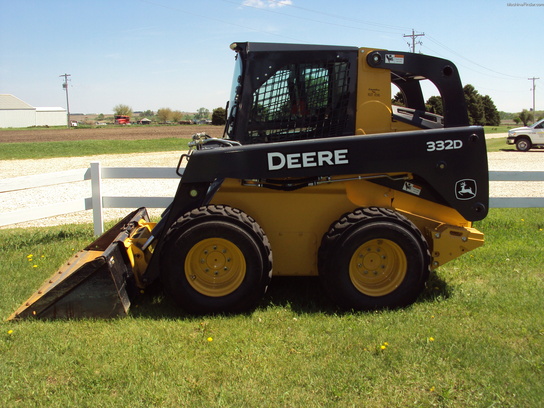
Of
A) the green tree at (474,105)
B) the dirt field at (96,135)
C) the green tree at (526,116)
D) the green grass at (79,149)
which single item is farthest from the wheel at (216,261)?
the green tree at (526,116)

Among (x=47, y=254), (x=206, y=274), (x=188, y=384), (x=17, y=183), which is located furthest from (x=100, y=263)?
(x=17, y=183)

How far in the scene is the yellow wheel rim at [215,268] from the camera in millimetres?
4660

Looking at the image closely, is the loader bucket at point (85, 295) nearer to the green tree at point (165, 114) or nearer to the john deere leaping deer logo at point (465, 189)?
the john deere leaping deer logo at point (465, 189)

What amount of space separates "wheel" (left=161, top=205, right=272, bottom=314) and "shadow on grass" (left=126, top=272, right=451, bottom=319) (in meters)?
0.26

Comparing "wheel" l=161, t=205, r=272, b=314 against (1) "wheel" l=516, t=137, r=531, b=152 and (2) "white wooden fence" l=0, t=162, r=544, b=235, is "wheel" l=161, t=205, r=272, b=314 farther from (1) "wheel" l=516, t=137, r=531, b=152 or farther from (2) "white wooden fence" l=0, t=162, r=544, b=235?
(1) "wheel" l=516, t=137, r=531, b=152

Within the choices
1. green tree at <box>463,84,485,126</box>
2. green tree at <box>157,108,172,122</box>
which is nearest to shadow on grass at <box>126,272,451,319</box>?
green tree at <box>463,84,485,126</box>

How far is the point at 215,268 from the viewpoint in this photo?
4727mm

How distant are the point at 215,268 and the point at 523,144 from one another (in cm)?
2661

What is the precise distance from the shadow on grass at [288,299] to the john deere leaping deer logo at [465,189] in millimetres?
1040

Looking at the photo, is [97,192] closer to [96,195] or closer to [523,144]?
[96,195]

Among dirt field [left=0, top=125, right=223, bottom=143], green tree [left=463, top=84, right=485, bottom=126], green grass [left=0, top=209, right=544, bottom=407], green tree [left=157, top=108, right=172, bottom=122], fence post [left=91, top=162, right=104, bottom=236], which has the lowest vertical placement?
green grass [left=0, top=209, right=544, bottom=407]

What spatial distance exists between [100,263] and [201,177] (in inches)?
44.5

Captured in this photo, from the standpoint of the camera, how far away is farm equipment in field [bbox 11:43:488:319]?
4578mm

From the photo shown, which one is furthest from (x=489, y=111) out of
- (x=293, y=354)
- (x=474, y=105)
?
(x=293, y=354)
